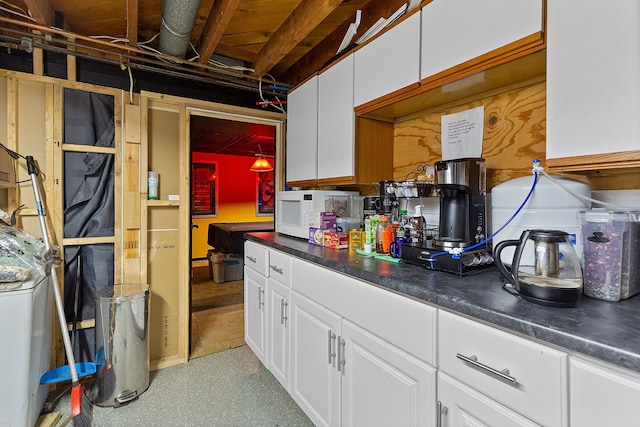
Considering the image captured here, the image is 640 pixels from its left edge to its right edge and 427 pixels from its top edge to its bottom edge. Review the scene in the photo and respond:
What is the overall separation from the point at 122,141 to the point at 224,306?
2.19 metres

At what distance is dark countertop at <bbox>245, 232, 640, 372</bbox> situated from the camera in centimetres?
64

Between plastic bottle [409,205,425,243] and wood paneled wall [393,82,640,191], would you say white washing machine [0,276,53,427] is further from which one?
wood paneled wall [393,82,640,191]

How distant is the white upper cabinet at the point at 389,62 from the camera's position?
60.2 inches

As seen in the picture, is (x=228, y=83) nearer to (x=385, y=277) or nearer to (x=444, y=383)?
(x=385, y=277)

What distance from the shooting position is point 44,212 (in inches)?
80.3

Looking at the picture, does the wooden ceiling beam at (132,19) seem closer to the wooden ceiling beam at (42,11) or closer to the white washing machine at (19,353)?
the wooden ceiling beam at (42,11)

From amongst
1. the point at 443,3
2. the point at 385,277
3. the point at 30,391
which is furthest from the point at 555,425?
the point at 30,391

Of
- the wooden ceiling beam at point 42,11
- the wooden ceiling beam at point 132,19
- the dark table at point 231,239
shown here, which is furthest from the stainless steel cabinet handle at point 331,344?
the dark table at point 231,239

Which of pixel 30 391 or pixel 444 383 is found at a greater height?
pixel 444 383

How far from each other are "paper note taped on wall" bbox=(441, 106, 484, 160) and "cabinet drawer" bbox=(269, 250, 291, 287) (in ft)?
3.57

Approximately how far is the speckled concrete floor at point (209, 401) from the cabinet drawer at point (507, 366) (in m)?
1.29

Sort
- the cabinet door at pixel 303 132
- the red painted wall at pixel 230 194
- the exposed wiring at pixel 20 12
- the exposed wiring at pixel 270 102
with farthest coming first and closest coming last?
the red painted wall at pixel 230 194, the exposed wiring at pixel 270 102, the cabinet door at pixel 303 132, the exposed wiring at pixel 20 12

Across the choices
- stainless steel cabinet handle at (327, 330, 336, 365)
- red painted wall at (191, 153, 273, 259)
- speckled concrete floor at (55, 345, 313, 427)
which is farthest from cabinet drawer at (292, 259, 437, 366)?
red painted wall at (191, 153, 273, 259)

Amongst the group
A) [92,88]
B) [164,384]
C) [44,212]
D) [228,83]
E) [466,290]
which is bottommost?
[164,384]
